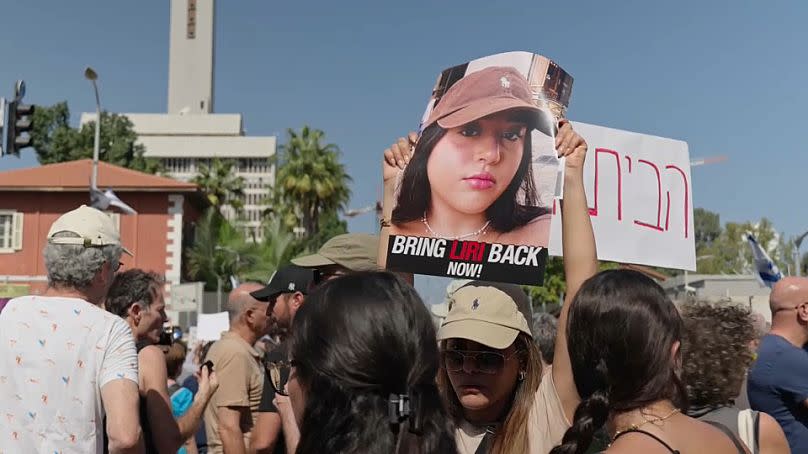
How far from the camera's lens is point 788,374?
432 cm

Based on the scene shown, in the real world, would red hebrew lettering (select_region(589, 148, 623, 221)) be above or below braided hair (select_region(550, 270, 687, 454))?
above

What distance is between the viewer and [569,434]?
2.25 m

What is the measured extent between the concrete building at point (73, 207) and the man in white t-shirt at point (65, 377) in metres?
38.8

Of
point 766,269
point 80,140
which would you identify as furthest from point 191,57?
point 766,269

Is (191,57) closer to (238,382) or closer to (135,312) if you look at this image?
(238,382)

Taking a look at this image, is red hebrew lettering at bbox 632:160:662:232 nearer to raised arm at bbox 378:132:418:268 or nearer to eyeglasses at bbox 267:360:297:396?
raised arm at bbox 378:132:418:268

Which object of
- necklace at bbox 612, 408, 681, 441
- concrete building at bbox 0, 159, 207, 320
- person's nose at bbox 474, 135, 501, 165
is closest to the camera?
necklace at bbox 612, 408, 681, 441

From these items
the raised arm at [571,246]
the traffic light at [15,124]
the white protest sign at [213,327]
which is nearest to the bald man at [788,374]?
the raised arm at [571,246]

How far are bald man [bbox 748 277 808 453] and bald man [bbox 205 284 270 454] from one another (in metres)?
2.71

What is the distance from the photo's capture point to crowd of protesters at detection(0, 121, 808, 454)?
69.0 inches

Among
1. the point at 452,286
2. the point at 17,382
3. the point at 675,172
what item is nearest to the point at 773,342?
the point at 675,172

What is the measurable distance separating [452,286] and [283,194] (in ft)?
145

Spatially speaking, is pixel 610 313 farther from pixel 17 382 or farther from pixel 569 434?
pixel 17 382

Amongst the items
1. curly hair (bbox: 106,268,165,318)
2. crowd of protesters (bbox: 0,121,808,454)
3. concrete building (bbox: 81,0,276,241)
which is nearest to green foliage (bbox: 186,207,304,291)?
curly hair (bbox: 106,268,165,318)
